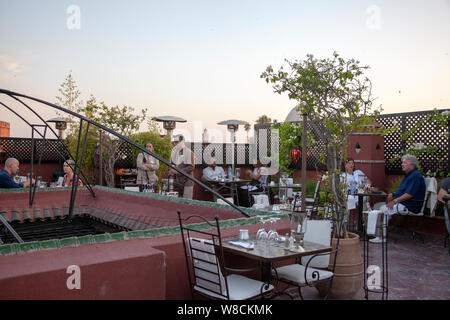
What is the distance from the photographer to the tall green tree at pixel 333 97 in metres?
3.98

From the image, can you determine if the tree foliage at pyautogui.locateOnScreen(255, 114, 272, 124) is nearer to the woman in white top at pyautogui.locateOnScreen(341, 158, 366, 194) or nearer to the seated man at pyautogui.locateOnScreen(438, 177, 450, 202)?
the woman in white top at pyautogui.locateOnScreen(341, 158, 366, 194)

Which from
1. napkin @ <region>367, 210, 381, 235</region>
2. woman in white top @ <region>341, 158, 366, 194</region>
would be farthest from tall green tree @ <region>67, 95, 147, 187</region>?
napkin @ <region>367, 210, 381, 235</region>

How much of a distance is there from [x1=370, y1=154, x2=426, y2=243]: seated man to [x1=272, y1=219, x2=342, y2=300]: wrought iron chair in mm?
3443

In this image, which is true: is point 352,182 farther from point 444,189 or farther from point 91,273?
point 91,273

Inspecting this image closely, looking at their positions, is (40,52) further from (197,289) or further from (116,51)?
(197,289)

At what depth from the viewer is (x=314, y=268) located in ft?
11.5

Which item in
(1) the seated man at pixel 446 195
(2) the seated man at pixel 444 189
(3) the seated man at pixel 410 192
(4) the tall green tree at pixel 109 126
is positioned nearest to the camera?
(1) the seated man at pixel 446 195

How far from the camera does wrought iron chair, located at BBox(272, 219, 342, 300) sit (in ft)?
10.3

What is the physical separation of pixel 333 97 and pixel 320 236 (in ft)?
4.81

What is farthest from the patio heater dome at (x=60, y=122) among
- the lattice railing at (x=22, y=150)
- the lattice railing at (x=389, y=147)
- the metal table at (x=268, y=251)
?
the metal table at (x=268, y=251)

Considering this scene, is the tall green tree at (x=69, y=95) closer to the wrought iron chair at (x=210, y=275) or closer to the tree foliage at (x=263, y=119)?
the wrought iron chair at (x=210, y=275)

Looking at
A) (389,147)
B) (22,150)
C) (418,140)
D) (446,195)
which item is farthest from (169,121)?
(446,195)
